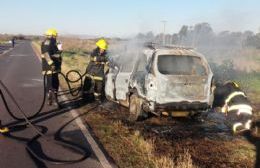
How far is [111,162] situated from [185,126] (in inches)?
Answer: 129

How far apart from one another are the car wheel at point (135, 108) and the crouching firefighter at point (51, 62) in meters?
2.35

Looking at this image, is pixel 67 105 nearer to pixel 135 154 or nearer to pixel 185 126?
pixel 185 126

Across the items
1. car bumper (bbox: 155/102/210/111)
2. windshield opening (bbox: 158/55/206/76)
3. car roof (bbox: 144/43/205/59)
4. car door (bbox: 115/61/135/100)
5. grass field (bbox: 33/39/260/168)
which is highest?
car roof (bbox: 144/43/205/59)

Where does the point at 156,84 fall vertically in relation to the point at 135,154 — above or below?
above

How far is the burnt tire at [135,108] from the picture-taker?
8812mm

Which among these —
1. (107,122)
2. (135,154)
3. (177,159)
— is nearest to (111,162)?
(135,154)

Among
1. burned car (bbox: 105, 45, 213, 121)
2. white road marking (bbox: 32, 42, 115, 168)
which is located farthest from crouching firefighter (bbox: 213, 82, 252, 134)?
white road marking (bbox: 32, 42, 115, 168)

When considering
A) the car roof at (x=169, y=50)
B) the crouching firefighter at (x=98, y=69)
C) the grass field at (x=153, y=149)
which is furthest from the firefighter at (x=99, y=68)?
the grass field at (x=153, y=149)

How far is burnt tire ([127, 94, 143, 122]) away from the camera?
881 centimetres

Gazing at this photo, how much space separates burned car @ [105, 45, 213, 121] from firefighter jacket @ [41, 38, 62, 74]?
2228 mm

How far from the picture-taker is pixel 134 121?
907 cm

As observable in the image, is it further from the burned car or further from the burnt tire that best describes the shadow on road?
→ the burned car

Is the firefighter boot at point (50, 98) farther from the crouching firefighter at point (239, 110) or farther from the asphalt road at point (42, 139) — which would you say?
the crouching firefighter at point (239, 110)

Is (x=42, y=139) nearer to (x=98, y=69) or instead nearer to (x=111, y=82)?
(x=111, y=82)
